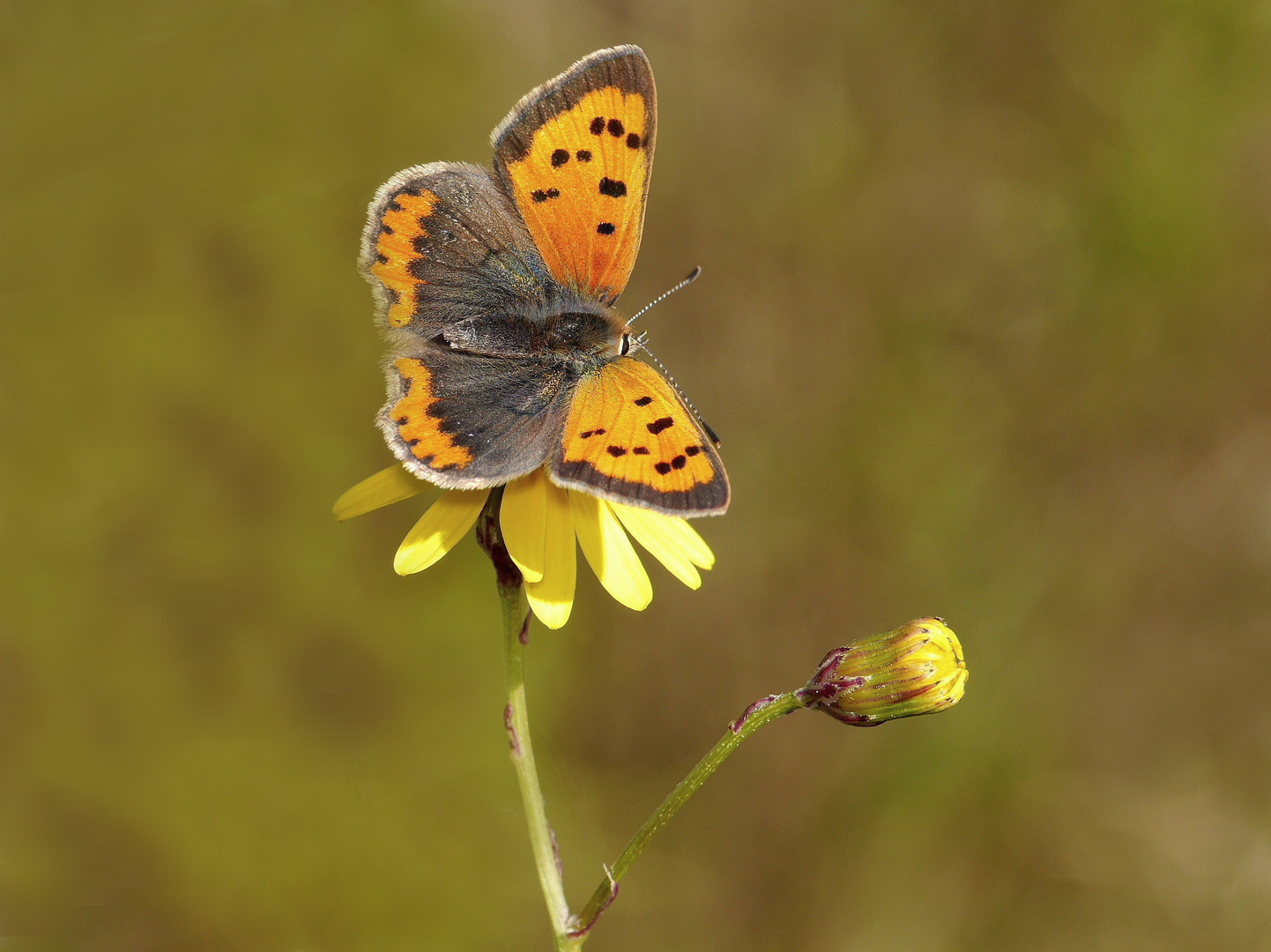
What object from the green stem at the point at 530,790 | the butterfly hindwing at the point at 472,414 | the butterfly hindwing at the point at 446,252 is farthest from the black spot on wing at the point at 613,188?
the green stem at the point at 530,790

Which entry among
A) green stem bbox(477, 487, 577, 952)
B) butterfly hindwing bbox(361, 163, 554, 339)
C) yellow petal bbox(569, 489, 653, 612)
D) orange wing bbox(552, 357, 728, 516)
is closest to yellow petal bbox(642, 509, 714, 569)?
yellow petal bbox(569, 489, 653, 612)

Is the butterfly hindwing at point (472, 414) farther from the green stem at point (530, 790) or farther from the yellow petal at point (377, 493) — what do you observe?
the green stem at point (530, 790)

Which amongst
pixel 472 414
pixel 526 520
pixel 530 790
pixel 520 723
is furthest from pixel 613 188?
pixel 530 790

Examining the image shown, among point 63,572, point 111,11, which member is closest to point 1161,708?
point 63,572

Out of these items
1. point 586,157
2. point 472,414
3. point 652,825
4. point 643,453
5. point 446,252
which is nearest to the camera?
point 652,825

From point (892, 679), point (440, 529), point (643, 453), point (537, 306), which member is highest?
point (537, 306)

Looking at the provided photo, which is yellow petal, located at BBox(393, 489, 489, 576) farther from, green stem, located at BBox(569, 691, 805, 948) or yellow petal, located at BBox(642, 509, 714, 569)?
green stem, located at BBox(569, 691, 805, 948)

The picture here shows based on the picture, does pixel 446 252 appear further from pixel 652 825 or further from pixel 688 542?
pixel 652 825

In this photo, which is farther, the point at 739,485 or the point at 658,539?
the point at 739,485
